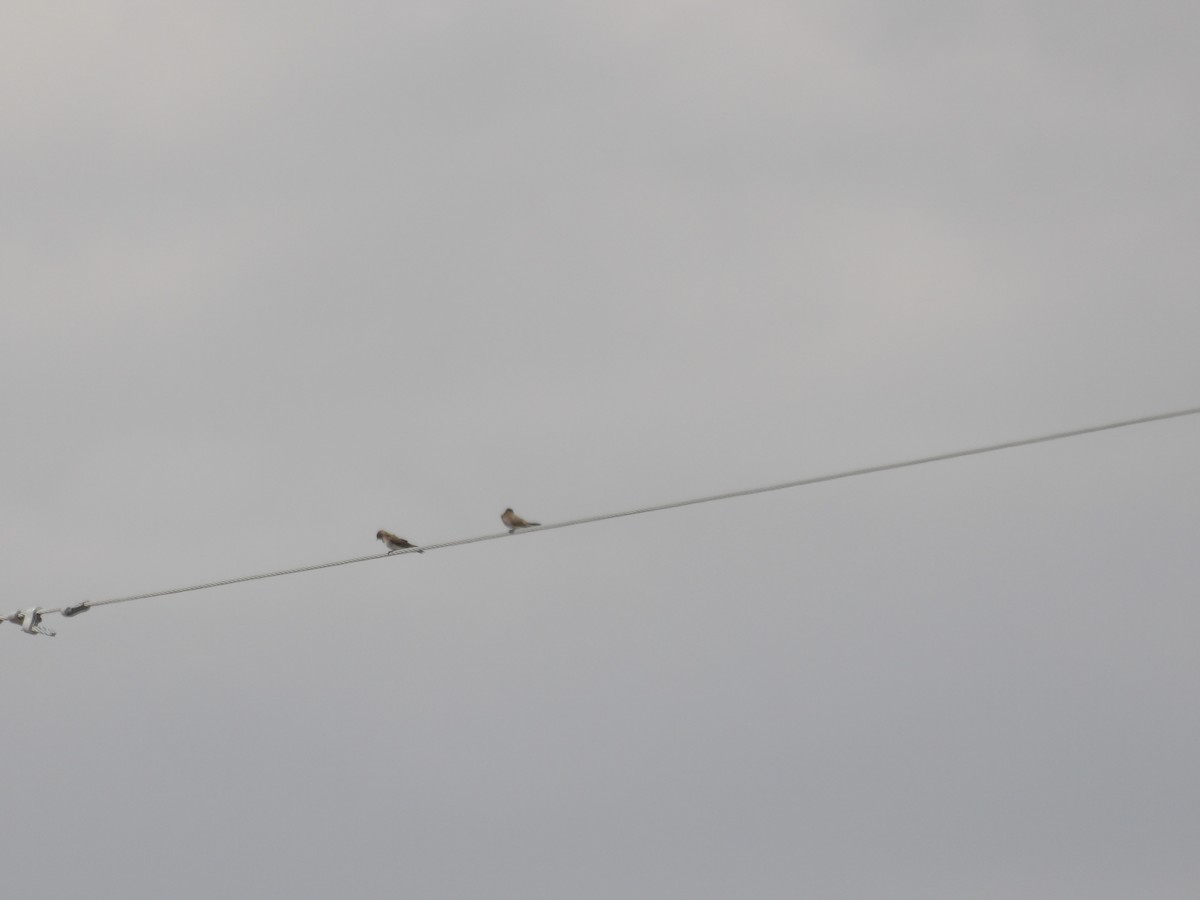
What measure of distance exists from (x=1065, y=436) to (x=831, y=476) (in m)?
2.71

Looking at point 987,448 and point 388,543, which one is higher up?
point 388,543

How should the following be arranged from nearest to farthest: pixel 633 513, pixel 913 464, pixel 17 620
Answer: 1. pixel 913 464
2. pixel 633 513
3. pixel 17 620

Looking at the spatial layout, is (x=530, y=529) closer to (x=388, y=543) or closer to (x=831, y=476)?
(x=831, y=476)

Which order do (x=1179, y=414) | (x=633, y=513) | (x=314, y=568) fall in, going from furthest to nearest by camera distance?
(x=314, y=568)
(x=633, y=513)
(x=1179, y=414)

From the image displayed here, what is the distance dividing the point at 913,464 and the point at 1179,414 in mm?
2878

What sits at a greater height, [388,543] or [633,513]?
[388,543]

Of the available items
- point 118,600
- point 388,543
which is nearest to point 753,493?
point 118,600

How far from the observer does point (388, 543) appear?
44.2m

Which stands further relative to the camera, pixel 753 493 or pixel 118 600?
pixel 118 600

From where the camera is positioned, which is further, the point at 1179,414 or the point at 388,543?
the point at 388,543

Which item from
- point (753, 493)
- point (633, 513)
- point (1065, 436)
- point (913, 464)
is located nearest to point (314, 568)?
point (633, 513)

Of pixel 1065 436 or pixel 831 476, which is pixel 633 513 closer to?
pixel 831 476

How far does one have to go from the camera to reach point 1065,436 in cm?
2103

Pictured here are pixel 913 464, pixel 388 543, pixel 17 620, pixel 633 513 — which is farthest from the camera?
pixel 388 543
